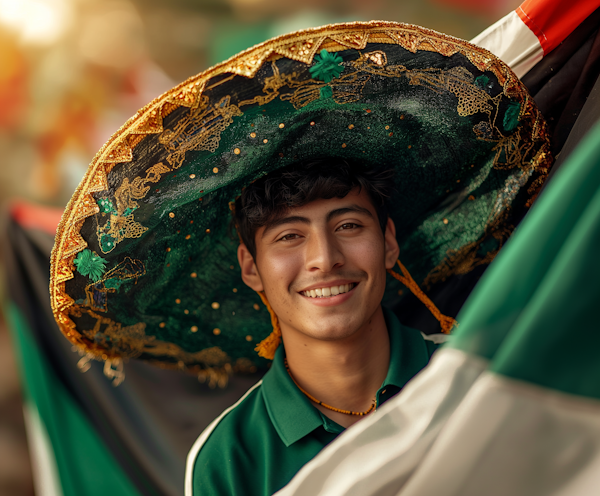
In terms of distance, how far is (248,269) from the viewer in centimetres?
143

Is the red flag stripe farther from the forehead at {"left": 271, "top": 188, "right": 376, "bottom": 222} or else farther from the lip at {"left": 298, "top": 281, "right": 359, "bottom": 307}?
the lip at {"left": 298, "top": 281, "right": 359, "bottom": 307}

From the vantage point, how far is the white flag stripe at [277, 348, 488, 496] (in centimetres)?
62

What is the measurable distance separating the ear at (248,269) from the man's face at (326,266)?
100mm

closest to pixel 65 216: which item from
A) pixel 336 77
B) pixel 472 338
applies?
pixel 336 77

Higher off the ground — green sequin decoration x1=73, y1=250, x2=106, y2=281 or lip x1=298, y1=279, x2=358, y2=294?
green sequin decoration x1=73, y1=250, x2=106, y2=281

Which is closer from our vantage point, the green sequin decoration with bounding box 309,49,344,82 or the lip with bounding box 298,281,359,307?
the green sequin decoration with bounding box 309,49,344,82

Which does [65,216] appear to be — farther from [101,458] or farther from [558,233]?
[101,458]

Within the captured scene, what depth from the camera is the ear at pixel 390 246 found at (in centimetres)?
139

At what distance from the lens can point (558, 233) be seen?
1.88ft

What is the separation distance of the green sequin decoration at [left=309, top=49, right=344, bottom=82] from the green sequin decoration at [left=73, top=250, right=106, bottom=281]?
0.66 m

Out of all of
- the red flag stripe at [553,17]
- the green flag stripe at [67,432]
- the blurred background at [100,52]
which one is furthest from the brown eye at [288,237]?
the blurred background at [100,52]

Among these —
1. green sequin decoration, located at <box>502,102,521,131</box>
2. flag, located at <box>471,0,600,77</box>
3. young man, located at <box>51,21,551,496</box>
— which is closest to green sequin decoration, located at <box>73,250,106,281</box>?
young man, located at <box>51,21,551,496</box>

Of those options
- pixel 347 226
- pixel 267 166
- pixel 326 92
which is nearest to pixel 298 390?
pixel 347 226

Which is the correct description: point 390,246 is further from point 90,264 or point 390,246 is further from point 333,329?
point 90,264
